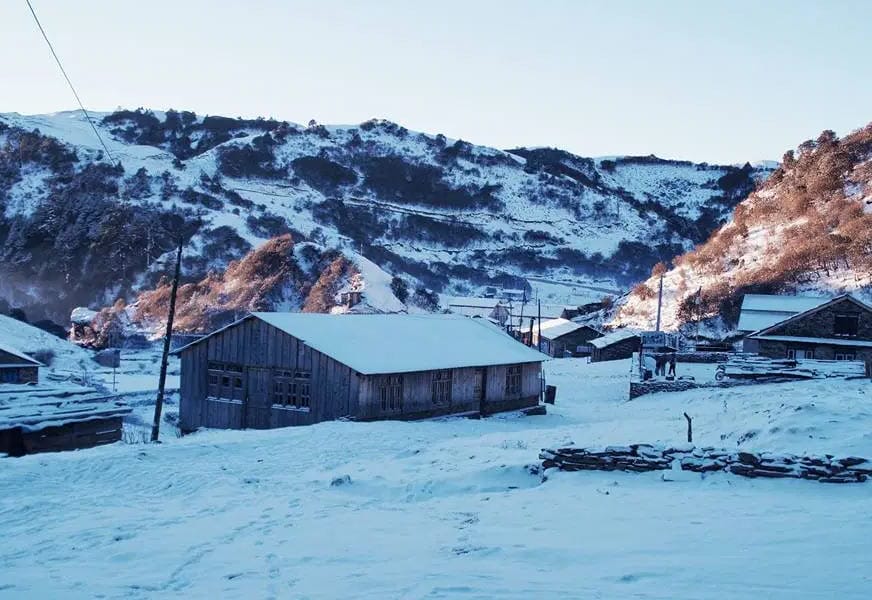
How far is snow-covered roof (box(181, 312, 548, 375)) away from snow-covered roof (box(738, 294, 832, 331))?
1835 cm

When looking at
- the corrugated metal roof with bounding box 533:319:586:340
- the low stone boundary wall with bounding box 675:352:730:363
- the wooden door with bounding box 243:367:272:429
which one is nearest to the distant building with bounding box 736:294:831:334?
the low stone boundary wall with bounding box 675:352:730:363

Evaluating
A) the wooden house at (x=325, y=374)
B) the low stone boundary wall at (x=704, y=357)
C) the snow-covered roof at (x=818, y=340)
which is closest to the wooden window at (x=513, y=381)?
the wooden house at (x=325, y=374)

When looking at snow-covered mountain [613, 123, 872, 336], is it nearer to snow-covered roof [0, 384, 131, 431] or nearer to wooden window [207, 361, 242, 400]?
wooden window [207, 361, 242, 400]

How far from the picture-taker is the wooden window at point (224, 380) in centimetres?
2677

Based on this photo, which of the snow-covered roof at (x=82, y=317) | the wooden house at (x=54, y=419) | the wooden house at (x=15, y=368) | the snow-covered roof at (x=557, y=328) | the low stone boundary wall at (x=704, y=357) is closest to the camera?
the wooden house at (x=54, y=419)

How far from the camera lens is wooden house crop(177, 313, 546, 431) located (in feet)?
81.7

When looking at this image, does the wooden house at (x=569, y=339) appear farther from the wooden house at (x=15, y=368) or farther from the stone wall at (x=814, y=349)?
the wooden house at (x=15, y=368)

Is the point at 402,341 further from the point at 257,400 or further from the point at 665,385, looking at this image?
the point at 665,385

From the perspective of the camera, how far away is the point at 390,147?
151750mm

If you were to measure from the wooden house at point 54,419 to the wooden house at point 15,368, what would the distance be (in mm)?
12121

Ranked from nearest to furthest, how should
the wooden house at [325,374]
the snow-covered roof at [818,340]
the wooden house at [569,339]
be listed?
the wooden house at [325,374]
the snow-covered roof at [818,340]
the wooden house at [569,339]

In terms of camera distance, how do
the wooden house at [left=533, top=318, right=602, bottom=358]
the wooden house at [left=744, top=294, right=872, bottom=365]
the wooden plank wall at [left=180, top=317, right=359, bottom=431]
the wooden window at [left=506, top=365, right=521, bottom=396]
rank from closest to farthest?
the wooden plank wall at [left=180, top=317, right=359, bottom=431] → the wooden window at [left=506, top=365, right=521, bottom=396] → the wooden house at [left=744, top=294, right=872, bottom=365] → the wooden house at [left=533, top=318, right=602, bottom=358]

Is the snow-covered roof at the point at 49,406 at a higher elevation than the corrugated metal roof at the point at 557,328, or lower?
lower

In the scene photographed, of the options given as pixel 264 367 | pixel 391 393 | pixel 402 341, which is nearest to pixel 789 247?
pixel 402 341
